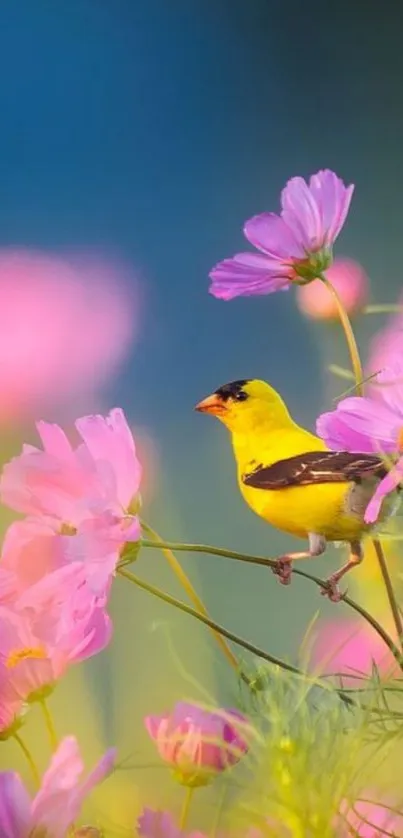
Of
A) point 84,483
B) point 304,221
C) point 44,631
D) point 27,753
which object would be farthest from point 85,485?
point 304,221

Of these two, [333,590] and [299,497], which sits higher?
[299,497]

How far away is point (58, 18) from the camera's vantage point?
1.26m

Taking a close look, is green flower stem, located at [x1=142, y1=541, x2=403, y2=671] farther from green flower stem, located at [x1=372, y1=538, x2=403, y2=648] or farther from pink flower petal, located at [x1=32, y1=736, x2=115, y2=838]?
pink flower petal, located at [x1=32, y1=736, x2=115, y2=838]

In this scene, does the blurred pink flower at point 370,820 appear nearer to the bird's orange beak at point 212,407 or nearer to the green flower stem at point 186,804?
the green flower stem at point 186,804

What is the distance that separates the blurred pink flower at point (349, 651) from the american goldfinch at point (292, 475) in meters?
0.04

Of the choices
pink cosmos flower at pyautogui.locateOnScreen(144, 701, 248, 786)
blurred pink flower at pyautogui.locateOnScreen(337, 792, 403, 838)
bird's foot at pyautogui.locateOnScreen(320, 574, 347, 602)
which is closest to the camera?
blurred pink flower at pyautogui.locateOnScreen(337, 792, 403, 838)

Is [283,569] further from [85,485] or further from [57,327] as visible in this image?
[57,327]

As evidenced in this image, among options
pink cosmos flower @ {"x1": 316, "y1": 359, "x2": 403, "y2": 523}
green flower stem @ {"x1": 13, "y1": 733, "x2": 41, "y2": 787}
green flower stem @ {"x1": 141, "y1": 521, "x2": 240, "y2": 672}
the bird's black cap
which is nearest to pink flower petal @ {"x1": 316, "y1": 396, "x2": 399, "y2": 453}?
pink cosmos flower @ {"x1": 316, "y1": 359, "x2": 403, "y2": 523}

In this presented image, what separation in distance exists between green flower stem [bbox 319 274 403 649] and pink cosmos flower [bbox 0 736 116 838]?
0.35 m

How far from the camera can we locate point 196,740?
1.06 m

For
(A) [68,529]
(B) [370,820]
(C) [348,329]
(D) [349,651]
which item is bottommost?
(B) [370,820]

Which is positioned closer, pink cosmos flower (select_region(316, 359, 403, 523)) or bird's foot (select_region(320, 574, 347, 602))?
pink cosmos flower (select_region(316, 359, 403, 523))

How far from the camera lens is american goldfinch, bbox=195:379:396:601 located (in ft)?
3.68

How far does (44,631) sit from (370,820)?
1.20 ft
